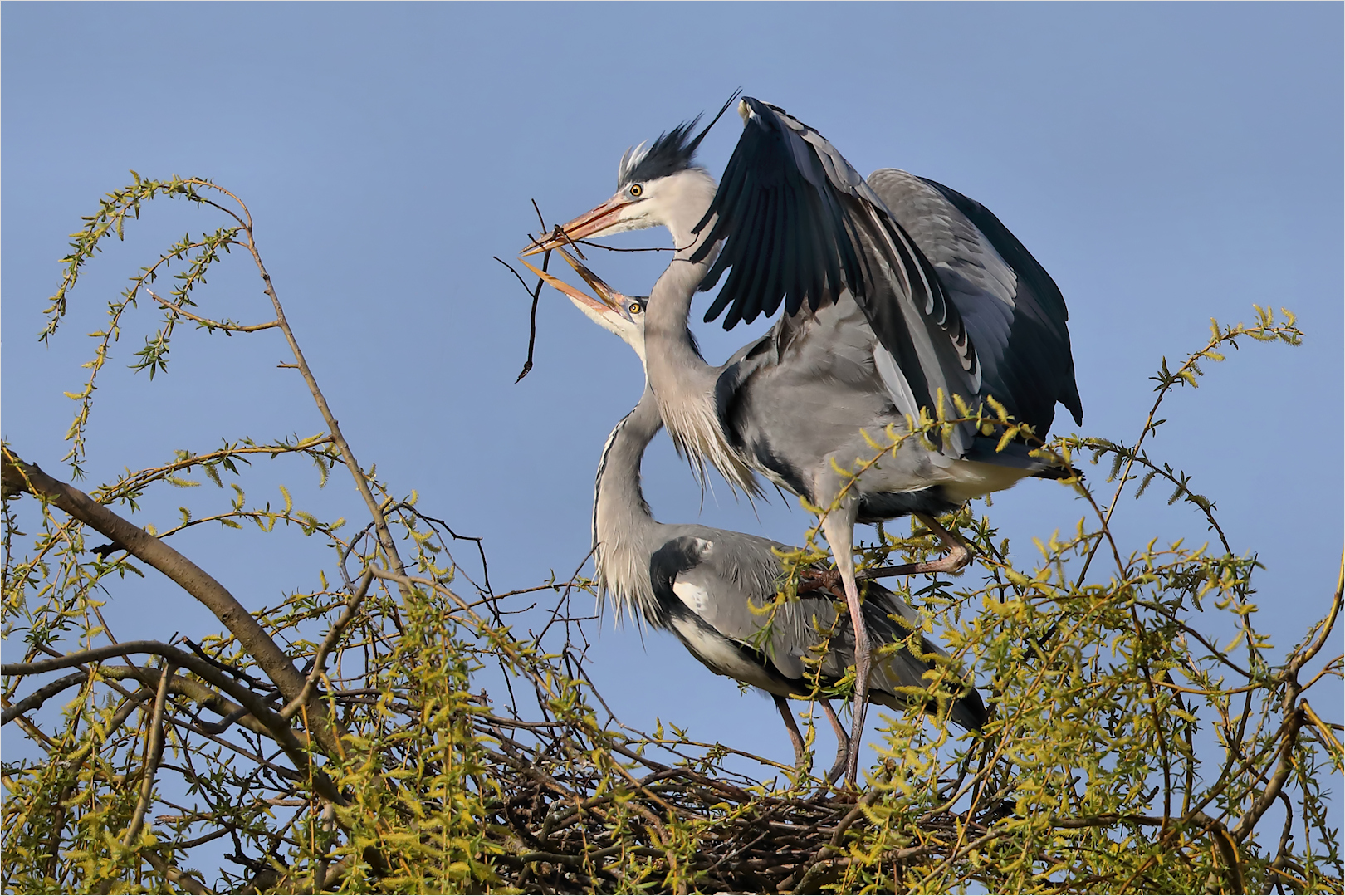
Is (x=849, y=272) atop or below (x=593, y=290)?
below

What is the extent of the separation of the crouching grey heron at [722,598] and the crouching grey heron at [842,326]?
0.76ft

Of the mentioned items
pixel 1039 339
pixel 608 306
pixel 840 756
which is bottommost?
pixel 840 756

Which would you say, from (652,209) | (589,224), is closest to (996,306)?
(652,209)

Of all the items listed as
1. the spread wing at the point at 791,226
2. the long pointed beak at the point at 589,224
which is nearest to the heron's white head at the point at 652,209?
the long pointed beak at the point at 589,224

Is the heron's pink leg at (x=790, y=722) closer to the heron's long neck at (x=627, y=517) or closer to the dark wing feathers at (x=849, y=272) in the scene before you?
the heron's long neck at (x=627, y=517)

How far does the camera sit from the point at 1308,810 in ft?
5.51

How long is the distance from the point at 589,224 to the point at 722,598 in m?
1.18

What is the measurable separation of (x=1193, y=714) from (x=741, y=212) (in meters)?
1.14

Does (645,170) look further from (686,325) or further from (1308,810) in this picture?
(1308,810)

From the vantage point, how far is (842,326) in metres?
2.87

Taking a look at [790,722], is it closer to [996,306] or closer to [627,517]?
[627,517]

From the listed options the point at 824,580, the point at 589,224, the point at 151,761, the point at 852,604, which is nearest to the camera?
the point at 151,761

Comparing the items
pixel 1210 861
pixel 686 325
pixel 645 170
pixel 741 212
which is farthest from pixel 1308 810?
pixel 645 170

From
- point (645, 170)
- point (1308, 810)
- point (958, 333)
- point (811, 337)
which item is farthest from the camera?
point (645, 170)
